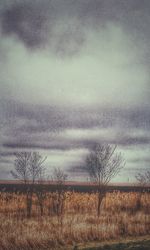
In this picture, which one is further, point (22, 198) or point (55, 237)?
point (22, 198)

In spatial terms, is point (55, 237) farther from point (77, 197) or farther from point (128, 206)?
point (128, 206)

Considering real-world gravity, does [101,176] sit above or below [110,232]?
above

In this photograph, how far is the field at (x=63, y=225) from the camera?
1057 cm

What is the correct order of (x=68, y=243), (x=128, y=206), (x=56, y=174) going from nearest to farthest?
(x=68, y=243) < (x=56, y=174) < (x=128, y=206)

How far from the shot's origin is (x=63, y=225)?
12656mm

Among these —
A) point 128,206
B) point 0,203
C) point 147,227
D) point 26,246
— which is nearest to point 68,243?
point 26,246

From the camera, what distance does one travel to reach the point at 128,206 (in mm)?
20578

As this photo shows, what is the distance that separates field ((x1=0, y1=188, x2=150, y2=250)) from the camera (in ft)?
34.7

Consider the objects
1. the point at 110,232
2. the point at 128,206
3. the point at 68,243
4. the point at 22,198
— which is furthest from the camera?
the point at 128,206

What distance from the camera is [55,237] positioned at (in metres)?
11.0

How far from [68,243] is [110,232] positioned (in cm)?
206

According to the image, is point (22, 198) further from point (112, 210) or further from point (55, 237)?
point (55, 237)

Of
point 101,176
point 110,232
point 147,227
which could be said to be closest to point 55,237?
point 110,232

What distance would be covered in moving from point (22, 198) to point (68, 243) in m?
8.73
